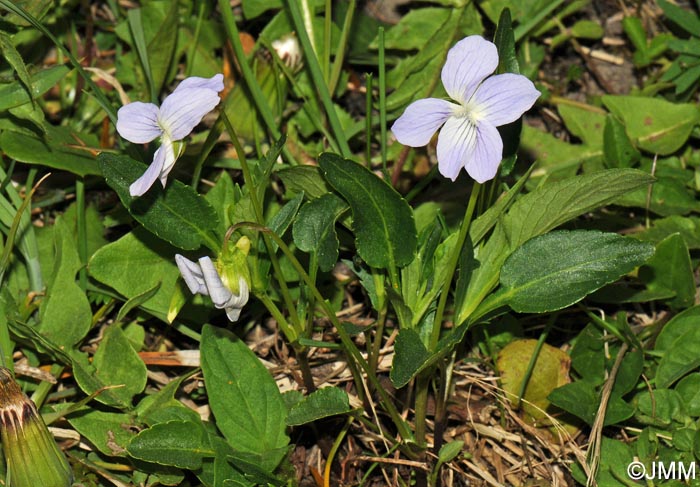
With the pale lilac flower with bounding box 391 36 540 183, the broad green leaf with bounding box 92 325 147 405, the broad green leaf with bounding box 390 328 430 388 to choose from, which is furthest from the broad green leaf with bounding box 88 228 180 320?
the pale lilac flower with bounding box 391 36 540 183

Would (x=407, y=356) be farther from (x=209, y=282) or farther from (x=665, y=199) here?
(x=665, y=199)

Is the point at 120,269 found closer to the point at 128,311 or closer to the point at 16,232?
the point at 128,311

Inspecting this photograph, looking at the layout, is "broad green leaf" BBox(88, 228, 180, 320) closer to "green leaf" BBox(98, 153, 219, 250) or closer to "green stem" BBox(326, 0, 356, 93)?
"green leaf" BBox(98, 153, 219, 250)

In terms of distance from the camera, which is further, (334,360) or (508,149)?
(334,360)

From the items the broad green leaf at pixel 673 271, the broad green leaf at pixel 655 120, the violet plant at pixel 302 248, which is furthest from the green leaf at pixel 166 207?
the broad green leaf at pixel 655 120

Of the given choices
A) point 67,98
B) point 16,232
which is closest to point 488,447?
point 16,232

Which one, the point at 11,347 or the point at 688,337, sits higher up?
the point at 11,347

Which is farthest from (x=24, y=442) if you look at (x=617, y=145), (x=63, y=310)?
(x=617, y=145)

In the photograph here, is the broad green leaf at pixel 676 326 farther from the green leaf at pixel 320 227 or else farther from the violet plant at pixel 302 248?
the green leaf at pixel 320 227
